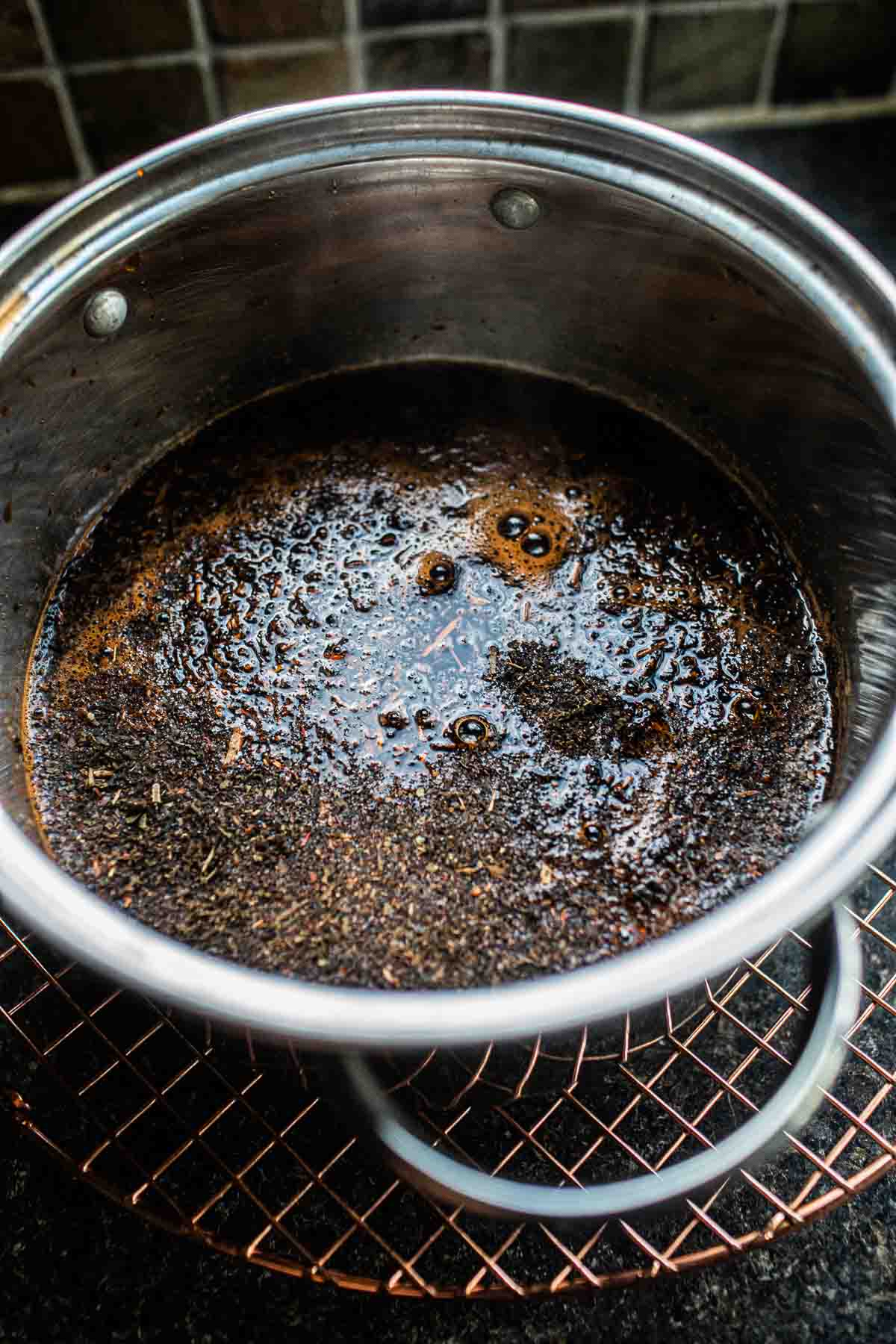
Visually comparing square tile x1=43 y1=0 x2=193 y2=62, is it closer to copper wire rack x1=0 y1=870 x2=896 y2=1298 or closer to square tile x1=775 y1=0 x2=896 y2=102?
square tile x1=775 y1=0 x2=896 y2=102

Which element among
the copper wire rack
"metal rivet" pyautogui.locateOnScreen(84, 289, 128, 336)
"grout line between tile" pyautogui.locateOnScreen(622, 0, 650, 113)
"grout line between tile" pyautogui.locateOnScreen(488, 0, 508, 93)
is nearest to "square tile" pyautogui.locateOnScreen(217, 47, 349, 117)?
"grout line between tile" pyautogui.locateOnScreen(488, 0, 508, 93)

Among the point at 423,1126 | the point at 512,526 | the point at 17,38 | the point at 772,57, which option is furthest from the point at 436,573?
the point at 772,57

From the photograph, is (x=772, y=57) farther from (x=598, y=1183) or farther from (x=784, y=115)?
(x=598, y=1183)

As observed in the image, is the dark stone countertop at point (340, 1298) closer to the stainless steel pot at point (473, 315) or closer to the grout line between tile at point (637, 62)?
the stainless steel pot at point (473, 315)

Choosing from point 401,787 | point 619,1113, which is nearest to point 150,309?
point 401,787

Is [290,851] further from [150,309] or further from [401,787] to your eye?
[150,309]

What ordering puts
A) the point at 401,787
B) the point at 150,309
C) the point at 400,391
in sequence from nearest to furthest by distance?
the point at 401,787, the point at 150,309, the point at 400,391
